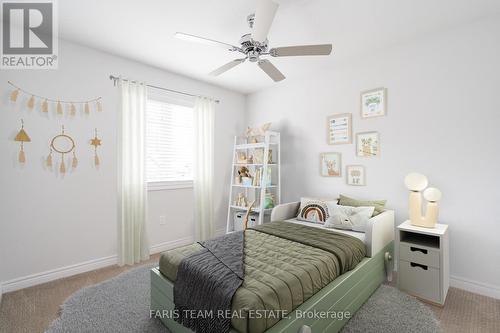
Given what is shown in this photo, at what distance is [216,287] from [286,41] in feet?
8.11

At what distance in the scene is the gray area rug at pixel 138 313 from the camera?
1.91 metres

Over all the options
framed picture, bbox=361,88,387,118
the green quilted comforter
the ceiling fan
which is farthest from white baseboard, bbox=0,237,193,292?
framed picture, bbox=361,88,387,118

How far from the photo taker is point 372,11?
2.22 m

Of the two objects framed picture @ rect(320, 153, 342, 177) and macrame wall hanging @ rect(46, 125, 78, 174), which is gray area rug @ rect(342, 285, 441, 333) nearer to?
framed picture @ rect(320, 153, 342, 177)

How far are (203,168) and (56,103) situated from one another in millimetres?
1961

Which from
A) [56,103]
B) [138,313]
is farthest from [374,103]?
[56,103]

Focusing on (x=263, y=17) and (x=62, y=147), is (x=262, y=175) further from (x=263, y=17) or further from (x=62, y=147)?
(x=62, y=147)

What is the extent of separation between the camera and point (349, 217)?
2.69 meters

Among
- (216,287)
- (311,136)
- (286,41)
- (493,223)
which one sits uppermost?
(286,41)

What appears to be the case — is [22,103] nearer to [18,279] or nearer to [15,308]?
[18,279]

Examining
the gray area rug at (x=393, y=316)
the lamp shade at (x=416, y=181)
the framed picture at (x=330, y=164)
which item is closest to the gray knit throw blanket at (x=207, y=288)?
the gray area rug at (x=393, y=316)

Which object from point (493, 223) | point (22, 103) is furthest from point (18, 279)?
point (493, 223)

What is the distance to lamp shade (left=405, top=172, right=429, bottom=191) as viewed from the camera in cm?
251

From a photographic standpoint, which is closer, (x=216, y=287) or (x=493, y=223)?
(x=216, y=287)
